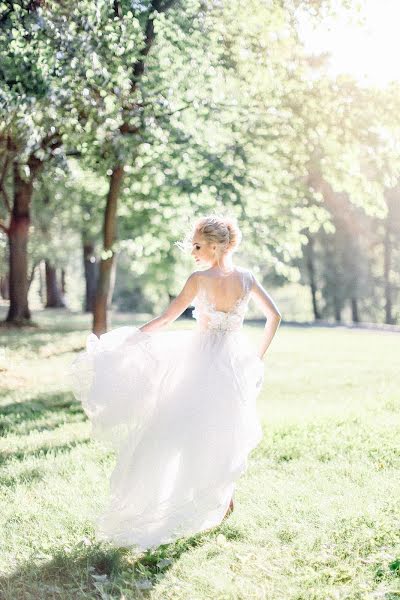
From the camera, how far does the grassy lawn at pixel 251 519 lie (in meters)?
4.57

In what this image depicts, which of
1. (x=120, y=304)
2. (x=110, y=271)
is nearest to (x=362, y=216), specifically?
(x=120, y=304)

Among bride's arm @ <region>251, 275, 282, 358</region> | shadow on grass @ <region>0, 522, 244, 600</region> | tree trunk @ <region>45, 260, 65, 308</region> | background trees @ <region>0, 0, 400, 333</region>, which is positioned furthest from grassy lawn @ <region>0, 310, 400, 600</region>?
tree trunk @ <region>45, 260, 65, 308</region>

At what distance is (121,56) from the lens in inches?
447

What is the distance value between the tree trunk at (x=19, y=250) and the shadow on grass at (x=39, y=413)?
10.9 metres

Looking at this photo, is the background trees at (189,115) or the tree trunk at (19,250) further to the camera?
the tree trunk at (19,250)

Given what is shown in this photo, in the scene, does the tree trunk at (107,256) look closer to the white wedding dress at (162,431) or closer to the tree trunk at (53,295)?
the white wedding dress at (162,431)

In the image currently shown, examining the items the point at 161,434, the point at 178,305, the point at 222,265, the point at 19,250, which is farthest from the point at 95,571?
the point at 19,250

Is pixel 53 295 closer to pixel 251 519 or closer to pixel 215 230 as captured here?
pixel 251 519

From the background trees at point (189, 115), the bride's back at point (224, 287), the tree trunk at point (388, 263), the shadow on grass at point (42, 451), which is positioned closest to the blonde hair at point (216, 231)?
the bride's back at point (224, 287)

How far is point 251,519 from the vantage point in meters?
5.63

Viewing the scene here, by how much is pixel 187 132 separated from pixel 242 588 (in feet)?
37.3

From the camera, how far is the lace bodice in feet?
17.6

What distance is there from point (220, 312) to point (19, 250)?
18245 millimetres

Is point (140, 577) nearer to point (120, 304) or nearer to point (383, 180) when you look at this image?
point (383, 180)
